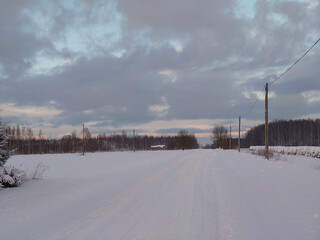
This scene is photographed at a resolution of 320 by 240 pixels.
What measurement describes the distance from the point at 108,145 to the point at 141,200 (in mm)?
122900

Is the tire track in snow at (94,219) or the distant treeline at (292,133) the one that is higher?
the distant treeline at (292,133)

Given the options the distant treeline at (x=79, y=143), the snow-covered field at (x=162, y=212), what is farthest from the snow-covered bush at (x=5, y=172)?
the distant treeline at (x=79, y=143)

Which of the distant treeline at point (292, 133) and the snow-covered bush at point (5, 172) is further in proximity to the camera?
the distant treeline at point (292, 133)

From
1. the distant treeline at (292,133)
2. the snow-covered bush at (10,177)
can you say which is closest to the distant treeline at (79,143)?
the distant treeline at (292,133)

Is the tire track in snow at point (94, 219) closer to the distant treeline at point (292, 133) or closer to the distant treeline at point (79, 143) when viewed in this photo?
the distant treeline at point (79, 143)

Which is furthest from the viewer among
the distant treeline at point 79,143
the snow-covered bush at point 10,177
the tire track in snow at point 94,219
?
the distant treeline at point 79,143

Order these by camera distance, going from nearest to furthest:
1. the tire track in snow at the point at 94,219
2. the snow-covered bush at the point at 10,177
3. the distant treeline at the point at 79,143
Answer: the tire track in snow at the point at 94,219
the snow-covered bush at the point at 10,177
the distant treeline at the point at 79,143

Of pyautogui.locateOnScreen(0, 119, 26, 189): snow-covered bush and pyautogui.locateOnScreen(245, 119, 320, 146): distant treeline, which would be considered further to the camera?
pyautogui.locateOnScreen(245, 119, 320, 146): distant treeline

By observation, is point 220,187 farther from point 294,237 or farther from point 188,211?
point 294,237

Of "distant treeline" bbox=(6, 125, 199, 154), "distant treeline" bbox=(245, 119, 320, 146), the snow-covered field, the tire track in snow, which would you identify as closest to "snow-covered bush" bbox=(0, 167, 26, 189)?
the snow-covered field

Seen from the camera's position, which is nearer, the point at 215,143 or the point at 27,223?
the point at 27,223

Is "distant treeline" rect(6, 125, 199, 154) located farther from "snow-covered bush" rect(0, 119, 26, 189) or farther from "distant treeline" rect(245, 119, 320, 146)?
Answer: "snow-covered bush" rect(0, 119, 26, 189)

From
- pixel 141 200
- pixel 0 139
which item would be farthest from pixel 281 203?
pixel 0 139

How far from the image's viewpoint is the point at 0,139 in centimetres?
1091
